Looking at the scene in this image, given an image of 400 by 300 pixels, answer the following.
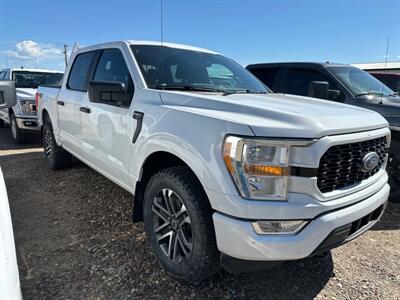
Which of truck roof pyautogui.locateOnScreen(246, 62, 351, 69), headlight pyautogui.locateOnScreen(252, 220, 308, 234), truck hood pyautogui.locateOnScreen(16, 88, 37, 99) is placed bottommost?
headlight pyautogui.locateOnScreen(252, 220, 308, 234)

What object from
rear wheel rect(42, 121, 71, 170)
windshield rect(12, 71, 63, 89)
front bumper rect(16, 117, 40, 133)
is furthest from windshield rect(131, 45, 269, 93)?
windshield rect(12, 71, 63, 89)

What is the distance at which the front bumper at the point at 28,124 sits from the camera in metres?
7.59

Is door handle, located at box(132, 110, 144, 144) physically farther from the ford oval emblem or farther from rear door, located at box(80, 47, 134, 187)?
the ford oval emblem

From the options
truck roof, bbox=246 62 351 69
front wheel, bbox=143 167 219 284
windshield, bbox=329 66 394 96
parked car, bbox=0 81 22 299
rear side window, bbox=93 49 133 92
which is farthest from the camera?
truck roof, bbox=246 62 351 69

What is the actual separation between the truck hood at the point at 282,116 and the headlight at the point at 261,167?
0.24 ft

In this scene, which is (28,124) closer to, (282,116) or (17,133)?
(17,133)

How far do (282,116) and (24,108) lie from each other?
7066 millimetres

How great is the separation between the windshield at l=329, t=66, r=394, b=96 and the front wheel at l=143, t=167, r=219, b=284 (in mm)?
3491

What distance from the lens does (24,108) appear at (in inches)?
299

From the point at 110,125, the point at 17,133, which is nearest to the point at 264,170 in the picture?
the point at 110,125

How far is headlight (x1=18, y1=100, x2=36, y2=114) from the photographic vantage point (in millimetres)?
7570

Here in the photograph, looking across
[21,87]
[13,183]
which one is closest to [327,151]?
[13,183]

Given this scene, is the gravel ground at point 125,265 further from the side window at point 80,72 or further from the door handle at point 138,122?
the side window at point 80,72

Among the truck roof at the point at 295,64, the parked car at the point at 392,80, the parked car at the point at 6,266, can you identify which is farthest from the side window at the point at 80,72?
the parked car at the point at 392,80
